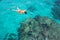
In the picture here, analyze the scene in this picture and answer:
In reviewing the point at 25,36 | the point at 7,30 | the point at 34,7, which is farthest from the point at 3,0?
the point at 25,36

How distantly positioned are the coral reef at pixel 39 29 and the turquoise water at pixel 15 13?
146 mm

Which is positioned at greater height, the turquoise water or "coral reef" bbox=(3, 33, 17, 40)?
the turquoise water

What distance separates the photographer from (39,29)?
9.75 feet

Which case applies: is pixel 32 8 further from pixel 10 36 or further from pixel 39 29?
pixel 10 36

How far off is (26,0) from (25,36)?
3.65ft

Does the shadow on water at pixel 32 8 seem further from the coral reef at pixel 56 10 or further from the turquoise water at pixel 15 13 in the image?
the coral reef at pixel 56 10

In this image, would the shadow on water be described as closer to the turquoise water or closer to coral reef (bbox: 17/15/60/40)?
the turquoise water

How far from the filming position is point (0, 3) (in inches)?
144

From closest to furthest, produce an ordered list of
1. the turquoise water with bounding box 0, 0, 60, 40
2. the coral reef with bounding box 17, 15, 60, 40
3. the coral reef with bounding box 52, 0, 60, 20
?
the coral reef with bounding box 17, 15, 60, 40 → the turquoise water with bounding box 0, 0, 60, 40 → the coral reef with bounding box 52, 0, 60, 20

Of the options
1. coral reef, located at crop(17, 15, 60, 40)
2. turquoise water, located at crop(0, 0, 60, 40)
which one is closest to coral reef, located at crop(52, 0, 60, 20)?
turquoise water, located at crop(0, 0, 60, 40)

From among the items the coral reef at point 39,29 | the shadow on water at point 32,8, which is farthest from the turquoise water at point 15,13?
the coral reef at point 39,29

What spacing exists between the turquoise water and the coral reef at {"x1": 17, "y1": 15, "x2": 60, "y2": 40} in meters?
0.15

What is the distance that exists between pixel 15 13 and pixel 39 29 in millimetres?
667

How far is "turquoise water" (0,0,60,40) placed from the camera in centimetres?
308
